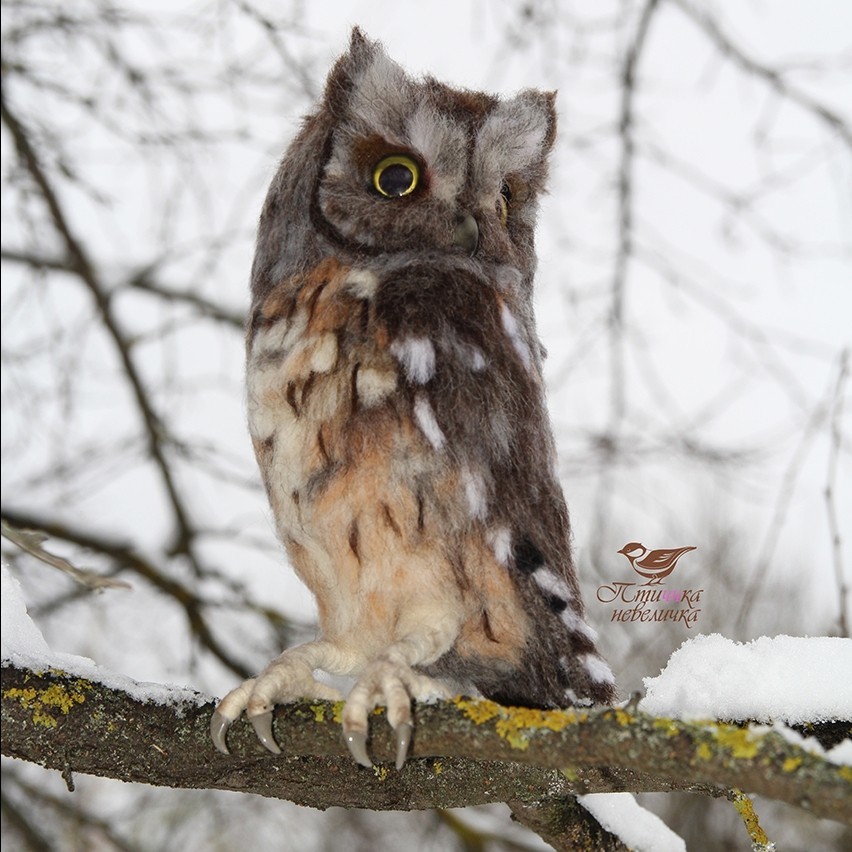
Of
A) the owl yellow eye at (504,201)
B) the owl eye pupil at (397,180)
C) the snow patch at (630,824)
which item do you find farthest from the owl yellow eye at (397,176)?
the snow patch at (630,824)

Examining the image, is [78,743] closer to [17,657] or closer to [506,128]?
[17,657]

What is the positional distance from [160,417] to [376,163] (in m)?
1.83

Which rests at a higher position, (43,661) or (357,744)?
(43,661)

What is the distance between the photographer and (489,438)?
106 cm

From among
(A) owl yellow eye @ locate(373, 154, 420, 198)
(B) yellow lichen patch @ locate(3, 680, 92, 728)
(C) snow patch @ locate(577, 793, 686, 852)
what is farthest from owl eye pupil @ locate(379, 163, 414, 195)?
(C) snow patch @ locate(577, 793, 686, 852)

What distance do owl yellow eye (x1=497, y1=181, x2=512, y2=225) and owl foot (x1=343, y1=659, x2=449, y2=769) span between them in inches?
22.9

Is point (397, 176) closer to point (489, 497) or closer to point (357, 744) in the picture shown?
point (489, 497)

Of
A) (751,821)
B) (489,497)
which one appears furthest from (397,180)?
(751,821)

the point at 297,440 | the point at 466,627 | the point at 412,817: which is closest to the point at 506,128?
the point at 297,440

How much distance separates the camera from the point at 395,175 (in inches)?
43.9

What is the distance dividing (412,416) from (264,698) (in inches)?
13.7

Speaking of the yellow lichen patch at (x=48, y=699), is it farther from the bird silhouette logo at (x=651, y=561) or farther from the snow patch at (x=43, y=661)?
the bird silhouette logo at (x=651, y=561)

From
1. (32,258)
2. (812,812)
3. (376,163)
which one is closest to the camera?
(812,812)

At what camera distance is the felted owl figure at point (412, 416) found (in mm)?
1038
